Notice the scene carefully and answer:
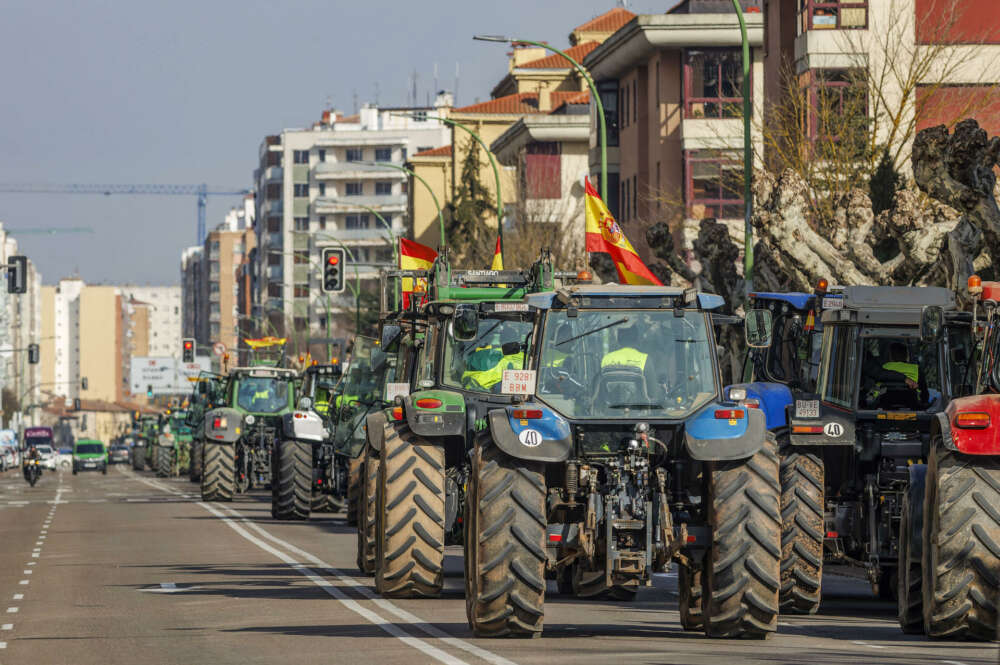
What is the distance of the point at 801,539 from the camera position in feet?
56.1

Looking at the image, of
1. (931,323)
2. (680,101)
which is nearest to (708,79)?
(680,101)

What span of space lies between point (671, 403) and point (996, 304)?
2415mm

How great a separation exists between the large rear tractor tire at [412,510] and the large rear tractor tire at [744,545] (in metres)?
3.87

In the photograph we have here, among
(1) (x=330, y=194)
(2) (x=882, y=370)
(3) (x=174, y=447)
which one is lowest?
(3) (x=174, y=447)

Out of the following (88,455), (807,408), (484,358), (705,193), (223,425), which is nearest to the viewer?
(807,408)

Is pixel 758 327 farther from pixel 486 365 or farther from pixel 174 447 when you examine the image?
pixel 174 447

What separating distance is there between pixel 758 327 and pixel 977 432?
Answer: 360cm

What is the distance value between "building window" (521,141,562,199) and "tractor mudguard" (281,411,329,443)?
43.9 meters

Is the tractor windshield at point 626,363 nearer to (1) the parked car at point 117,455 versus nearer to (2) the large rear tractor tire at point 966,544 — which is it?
(2) the large rear tractor tire at point 966,544

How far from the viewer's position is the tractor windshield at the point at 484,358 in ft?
62.2

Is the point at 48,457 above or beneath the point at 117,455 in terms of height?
above

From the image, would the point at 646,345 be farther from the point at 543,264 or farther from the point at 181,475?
the point at 181,475

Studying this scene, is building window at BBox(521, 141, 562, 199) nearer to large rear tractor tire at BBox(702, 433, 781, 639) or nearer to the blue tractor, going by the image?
the blue tractor

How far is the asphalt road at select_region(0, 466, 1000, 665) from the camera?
531 inches
